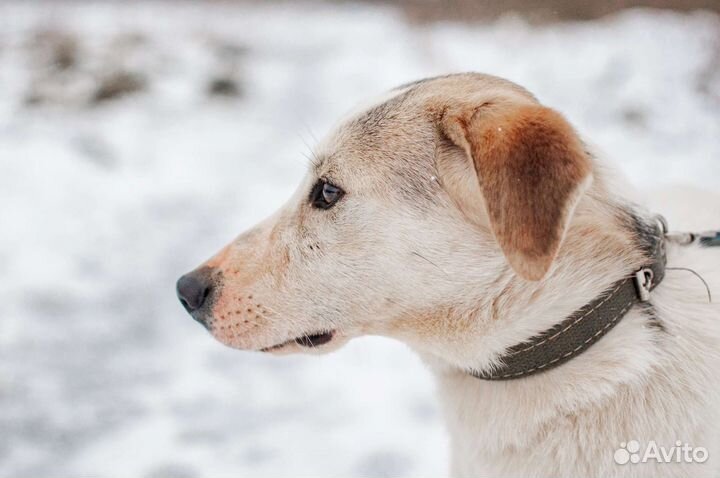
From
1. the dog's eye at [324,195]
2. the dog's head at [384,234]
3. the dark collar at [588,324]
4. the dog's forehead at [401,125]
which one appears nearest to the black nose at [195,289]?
the dog's head at [384,234]

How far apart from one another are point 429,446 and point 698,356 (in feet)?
6.75

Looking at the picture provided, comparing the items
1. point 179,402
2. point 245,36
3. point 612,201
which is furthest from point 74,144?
point 245,36

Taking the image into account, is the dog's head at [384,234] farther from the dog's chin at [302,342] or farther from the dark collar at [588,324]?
the dark collar at [588,324]

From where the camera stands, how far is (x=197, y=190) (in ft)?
26.8

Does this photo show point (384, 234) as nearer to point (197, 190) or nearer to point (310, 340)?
point (310, 340)

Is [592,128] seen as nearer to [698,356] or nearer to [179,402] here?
[179,402]

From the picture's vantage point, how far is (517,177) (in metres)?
2.04

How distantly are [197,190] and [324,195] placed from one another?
19.2 feet

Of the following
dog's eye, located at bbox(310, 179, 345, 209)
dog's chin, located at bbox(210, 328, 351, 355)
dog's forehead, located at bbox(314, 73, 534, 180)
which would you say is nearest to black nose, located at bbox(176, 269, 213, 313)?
dog's chin, located at bbox(210, 328, 351, 355)

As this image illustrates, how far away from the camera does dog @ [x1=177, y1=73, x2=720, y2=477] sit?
2135mm

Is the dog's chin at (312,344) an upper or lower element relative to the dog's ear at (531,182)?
lower

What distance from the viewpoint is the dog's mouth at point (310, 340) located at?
2566mm

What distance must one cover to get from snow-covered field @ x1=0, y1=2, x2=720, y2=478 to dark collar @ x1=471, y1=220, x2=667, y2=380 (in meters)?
0.72

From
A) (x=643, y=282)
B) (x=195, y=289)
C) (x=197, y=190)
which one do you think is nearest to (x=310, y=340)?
(x=195, y=289)
